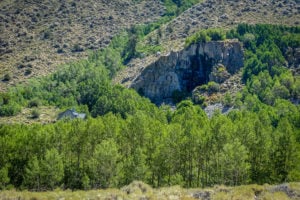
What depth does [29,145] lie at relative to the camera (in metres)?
80.2

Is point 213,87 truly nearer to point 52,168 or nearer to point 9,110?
point 9,110

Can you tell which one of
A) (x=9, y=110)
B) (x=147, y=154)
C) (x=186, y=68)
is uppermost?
(x=147, y=154)

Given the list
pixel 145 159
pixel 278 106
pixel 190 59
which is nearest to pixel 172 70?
pixel 190 59

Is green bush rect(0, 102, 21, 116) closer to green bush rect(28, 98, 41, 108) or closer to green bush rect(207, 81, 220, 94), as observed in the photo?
green bush rect(28, 98, 41, 108)

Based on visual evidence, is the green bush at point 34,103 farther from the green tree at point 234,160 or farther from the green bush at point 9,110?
the green tree at point 234,160

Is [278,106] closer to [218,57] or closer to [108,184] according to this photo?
[218,57]

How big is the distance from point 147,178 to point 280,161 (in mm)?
25123

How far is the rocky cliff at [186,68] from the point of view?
180 m

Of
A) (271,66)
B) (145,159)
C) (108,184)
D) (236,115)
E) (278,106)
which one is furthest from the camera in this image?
(271,66)

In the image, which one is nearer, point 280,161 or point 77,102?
point 280,161

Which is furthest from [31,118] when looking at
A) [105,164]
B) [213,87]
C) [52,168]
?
[105,164]

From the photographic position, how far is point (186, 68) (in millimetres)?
183625

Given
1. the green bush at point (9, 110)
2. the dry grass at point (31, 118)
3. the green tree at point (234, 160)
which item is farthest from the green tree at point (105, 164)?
the green bush at point (9, 110)

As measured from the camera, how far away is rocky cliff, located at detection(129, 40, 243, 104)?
180 m
